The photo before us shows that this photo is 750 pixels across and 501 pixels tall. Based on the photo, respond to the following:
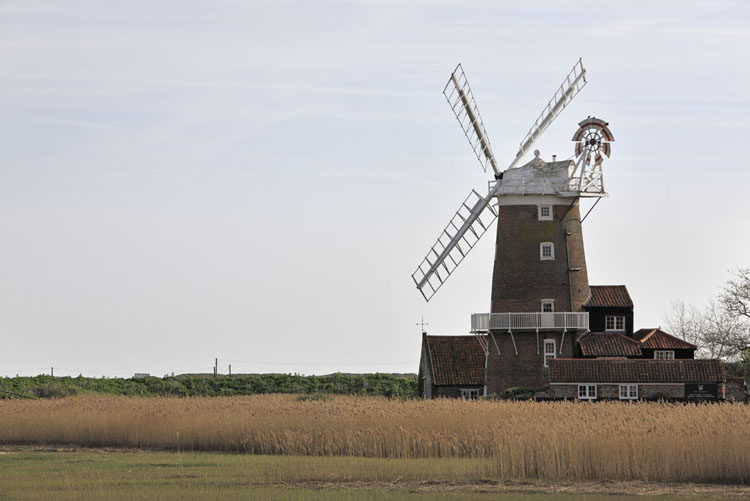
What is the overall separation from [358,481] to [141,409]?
40.2 ft

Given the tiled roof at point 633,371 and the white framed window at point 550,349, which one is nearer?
the tiled roof at point 633,371

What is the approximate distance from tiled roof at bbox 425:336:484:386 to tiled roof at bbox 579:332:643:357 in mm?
5466

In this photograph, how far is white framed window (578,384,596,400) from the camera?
42219 mm

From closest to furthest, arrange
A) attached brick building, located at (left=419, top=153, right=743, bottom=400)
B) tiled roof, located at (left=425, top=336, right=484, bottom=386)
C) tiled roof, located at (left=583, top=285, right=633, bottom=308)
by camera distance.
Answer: attached brick building, located at (left=419, top=153, right=743, bottom=400)
tiled roof, located at (left=583, top=285, right=633, bottom=308)
tiled roof, located at (left=425, top=336, right=484, bottom=386)

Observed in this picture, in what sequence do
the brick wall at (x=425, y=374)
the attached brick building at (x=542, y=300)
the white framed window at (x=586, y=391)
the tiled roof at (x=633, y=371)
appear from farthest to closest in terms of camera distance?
the brick wall at (x=425, y=374) < the attached brick building at (x=542, y=300) < the tiled roof at (x=633, y=371) < the white framed window at (x=586, y=391)

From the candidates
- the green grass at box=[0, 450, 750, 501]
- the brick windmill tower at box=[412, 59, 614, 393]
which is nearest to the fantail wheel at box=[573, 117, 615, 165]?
the brick windmill tower at box=[412, 59, 614, 393]

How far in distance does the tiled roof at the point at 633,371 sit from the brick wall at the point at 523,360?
1.52 meters

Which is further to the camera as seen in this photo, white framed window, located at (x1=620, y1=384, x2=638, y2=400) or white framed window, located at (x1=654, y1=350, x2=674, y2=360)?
white framed window, located at (x1=654, y1=350, x2=674, y2=360)

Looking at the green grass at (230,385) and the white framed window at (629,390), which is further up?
the green grass at (230,385)

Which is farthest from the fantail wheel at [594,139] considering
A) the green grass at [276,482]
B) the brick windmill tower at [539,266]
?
the green grass at [276,482]

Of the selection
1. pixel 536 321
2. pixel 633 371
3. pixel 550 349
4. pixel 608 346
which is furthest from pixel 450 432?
pixel 608 346

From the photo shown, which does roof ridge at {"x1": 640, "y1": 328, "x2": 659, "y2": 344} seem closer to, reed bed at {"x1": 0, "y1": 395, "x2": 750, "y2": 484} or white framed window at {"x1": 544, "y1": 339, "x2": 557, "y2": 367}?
white framed window at {"x1": 544, "y1": 339, "x2": 557, "y2": 367}

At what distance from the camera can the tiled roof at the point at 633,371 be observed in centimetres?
4247

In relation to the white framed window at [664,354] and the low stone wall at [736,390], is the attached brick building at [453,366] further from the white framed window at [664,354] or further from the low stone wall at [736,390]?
the low stone wall at [736,390]
